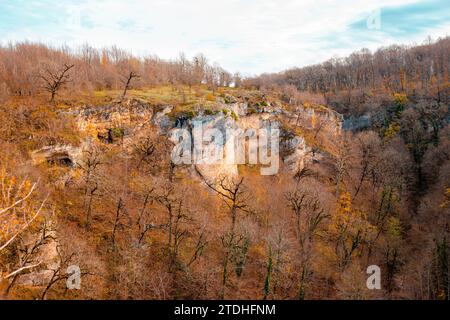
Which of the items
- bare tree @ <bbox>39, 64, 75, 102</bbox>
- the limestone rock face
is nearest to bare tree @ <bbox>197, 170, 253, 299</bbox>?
the limestone rock face

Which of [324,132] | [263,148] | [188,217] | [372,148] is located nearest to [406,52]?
[324,132]

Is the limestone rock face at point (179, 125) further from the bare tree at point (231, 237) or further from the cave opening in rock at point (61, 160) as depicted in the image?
the bare tree at point (231, 237)

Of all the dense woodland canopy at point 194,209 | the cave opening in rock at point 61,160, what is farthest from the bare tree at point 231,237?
the cave opening in rock at point 61,160

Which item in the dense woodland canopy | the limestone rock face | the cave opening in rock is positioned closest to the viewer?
the dense woodland canopy

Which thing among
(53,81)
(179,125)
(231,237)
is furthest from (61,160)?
(231,237)

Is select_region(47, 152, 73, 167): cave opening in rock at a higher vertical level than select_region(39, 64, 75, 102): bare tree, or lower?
lower

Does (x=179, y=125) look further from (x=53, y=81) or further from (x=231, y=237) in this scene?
(x=231, y=237)

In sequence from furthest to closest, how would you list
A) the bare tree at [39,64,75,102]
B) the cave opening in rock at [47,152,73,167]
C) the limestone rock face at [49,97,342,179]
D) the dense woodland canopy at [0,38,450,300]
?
1. the limestone rock face at [49,97,342,179]
2. the bare tree at [39,64,75,102]
3. the cave opening in rock at [47,152,73,167]
4. the dense woodland canopy at [0,38,450,300]

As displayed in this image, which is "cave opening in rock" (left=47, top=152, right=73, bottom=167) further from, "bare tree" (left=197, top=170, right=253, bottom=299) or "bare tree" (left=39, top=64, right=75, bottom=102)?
"bare tree" (left=197, top=170, right=253, bottom=299)

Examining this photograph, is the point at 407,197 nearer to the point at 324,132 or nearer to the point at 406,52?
the point at 324,132
